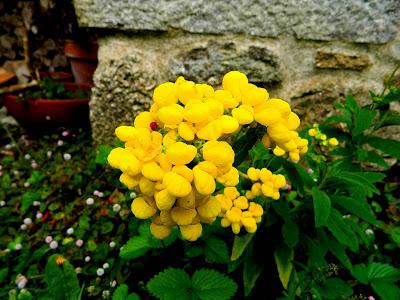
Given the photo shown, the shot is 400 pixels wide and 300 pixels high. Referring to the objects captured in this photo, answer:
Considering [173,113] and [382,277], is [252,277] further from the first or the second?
[173,113]

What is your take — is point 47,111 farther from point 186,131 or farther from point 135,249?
point 186,131

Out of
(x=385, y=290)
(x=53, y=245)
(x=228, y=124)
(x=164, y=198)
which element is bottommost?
(x=53, y=245)

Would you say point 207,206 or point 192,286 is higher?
point 207,206

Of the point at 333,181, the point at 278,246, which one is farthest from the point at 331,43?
the point at 278,246

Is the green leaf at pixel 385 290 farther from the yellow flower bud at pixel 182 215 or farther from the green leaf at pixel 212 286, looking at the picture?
the yellow flower bud at pixel 182 215

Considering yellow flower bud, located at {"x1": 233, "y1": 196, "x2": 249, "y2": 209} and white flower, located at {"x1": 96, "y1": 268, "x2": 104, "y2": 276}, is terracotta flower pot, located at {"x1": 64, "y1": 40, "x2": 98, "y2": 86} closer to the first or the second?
white flower, located at {"x1": 96, "y1": 268, "x2": 104, "y2": 276}

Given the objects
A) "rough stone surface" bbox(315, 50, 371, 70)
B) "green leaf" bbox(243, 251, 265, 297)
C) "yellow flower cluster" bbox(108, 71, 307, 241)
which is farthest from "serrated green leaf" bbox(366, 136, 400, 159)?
"yellow flower cluster" bbox(108, 71, 307, 241)

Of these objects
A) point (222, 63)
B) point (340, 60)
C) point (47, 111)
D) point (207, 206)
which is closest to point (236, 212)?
point (207, 206)
